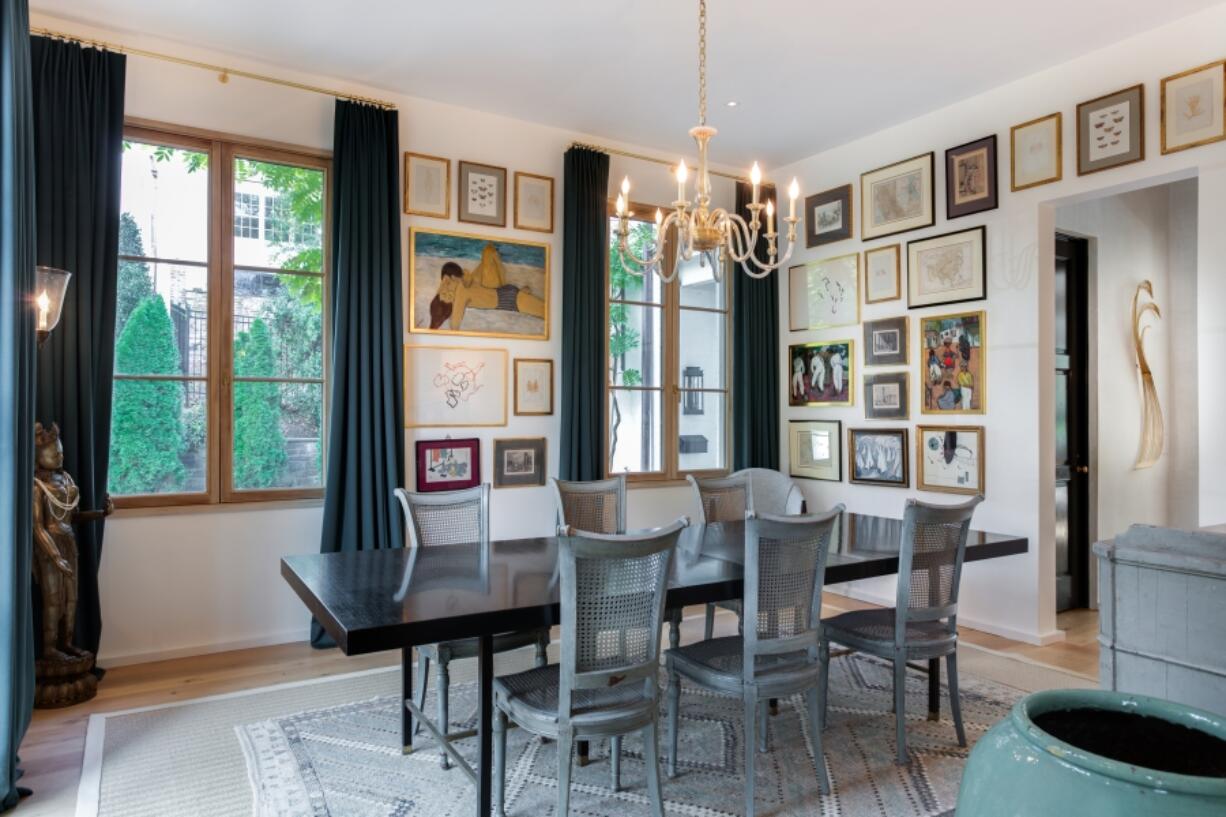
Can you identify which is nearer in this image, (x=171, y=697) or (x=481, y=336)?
(x=171, y=697)

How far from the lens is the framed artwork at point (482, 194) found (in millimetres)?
4809

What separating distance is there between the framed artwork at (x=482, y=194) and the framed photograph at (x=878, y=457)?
2899 mm

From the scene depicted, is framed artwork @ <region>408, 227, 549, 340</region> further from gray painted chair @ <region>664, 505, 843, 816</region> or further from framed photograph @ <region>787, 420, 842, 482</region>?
gray painted chair @ <region>664, 505, 843, 816</region>

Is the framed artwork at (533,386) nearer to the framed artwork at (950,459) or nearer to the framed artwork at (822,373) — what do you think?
the framed artwork at (822,373)

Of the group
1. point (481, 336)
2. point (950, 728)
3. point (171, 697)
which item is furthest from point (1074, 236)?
point (171, 697)

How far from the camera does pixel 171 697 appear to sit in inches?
136

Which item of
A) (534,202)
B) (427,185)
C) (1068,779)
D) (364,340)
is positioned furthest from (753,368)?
(1068,779)

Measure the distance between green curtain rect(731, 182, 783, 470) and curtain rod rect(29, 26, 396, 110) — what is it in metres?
2.88

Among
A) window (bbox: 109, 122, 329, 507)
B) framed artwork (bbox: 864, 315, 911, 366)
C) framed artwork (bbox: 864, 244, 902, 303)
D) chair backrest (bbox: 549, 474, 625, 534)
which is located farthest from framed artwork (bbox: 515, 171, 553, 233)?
framed artwork (bbox: 864, 315, 911, 366)

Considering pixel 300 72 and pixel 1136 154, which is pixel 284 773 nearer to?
pixel 300 72

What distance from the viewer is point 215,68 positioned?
407 cm

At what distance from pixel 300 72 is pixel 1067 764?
4.84 m

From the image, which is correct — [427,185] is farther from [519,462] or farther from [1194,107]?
[1194,107]

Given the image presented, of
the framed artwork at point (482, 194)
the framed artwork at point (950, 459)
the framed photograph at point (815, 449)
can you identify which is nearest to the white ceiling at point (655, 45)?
the framed artwork at point (482, 194)
